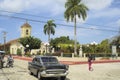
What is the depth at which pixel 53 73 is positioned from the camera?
19.6 m

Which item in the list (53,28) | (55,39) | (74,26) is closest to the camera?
(74,26)

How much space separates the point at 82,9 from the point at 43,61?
1785 inches

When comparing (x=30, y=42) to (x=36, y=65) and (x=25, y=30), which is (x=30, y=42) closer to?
(x=25, y=30)

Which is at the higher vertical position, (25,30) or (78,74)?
(25,30)

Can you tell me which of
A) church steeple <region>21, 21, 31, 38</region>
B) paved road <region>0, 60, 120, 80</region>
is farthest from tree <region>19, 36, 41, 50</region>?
paved road <region>0, 60, 120, 80</region>

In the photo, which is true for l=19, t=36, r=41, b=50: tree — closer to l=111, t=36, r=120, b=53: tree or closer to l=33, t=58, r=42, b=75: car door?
l=111, t=36, r=120, b=53: tree

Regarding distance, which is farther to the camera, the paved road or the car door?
the paved road

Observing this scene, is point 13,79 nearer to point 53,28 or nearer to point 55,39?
point 53,28

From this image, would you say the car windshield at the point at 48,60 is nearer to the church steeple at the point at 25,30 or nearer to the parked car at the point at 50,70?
the parked car at the point at 50,70

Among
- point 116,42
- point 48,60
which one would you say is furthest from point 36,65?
point 116,42

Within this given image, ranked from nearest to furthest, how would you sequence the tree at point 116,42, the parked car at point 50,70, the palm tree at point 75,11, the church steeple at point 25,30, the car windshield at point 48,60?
the parked car at point 50,70 < the car windshield at point 48,60 < the palm tree at point 75,11 < the tree at point 116,42 < the church steeple at point 25,30

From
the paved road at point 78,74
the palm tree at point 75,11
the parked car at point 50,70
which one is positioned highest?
the palm tree at point 75,11

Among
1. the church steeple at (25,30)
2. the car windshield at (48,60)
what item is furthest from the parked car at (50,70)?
the church steeple at (25,30)

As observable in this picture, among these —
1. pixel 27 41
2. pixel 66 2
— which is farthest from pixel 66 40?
pixel 66 2
